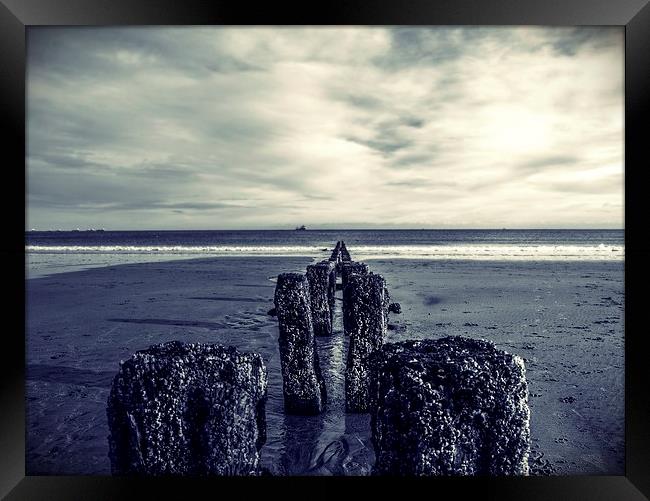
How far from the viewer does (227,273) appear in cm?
1750

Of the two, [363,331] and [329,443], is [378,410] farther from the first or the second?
[363,331]

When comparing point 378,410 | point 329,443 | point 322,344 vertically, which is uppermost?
point 378,410

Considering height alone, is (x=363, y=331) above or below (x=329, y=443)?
above

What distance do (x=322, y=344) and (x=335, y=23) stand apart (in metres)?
5.03

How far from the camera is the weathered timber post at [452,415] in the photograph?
5.62 feet

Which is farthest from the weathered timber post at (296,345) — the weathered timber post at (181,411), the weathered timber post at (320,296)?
the weathered timber post at (320,296)

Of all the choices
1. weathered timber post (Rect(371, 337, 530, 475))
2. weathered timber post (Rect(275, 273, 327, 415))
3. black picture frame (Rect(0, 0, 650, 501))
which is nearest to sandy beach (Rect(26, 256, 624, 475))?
weathered timber post (Rect(275, 273, 327, 415))

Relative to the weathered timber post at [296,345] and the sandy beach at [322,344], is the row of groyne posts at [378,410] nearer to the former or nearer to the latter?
the sandy beach at [322,344]

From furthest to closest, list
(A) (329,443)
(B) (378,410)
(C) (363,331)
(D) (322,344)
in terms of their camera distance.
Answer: (D) (322,344) → (C) (363,331) → (A) (329,443) → (B) (378,410)

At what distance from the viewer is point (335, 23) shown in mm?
2889

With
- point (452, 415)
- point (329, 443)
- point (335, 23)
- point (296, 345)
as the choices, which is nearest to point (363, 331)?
point (296, 345)

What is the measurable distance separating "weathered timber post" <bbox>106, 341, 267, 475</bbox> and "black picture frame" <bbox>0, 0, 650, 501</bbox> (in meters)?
1.16

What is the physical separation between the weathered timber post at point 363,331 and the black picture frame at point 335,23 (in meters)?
1.88
